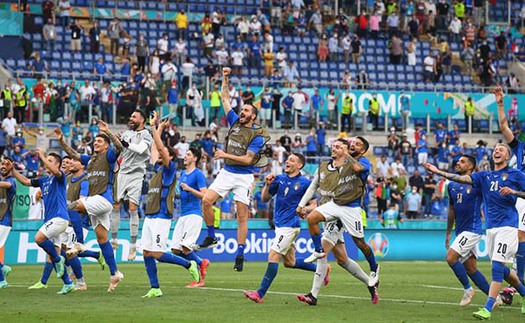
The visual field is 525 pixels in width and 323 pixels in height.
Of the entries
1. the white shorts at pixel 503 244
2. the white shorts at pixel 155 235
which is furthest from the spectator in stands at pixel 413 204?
the white shorts at pixel 503 244

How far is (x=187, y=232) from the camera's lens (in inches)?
917

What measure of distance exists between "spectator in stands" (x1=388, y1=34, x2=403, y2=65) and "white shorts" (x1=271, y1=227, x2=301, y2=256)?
34167 millimetres

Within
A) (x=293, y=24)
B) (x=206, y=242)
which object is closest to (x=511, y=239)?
(x=206, y=242)

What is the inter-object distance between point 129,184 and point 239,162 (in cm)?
348

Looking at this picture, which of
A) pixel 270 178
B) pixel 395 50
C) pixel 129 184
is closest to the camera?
pixel 270 178

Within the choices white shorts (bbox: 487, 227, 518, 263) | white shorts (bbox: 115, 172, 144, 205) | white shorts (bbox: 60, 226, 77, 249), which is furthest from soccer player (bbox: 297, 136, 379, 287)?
white shorts (bbox: 60, 226, 77, 249)

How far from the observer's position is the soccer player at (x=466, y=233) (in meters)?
18.4

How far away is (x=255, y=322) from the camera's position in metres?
15.5

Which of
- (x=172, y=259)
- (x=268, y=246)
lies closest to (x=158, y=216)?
(x=172, y=259)

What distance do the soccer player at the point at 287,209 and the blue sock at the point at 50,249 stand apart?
388 cm

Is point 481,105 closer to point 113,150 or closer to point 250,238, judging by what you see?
point 250,238

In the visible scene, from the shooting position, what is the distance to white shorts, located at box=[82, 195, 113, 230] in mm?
20453

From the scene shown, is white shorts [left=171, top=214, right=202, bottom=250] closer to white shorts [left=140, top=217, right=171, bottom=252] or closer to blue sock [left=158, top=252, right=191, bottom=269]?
blue sock [left=158, top=252, right=191, bottom=269]

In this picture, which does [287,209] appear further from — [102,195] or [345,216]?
[102,195]
